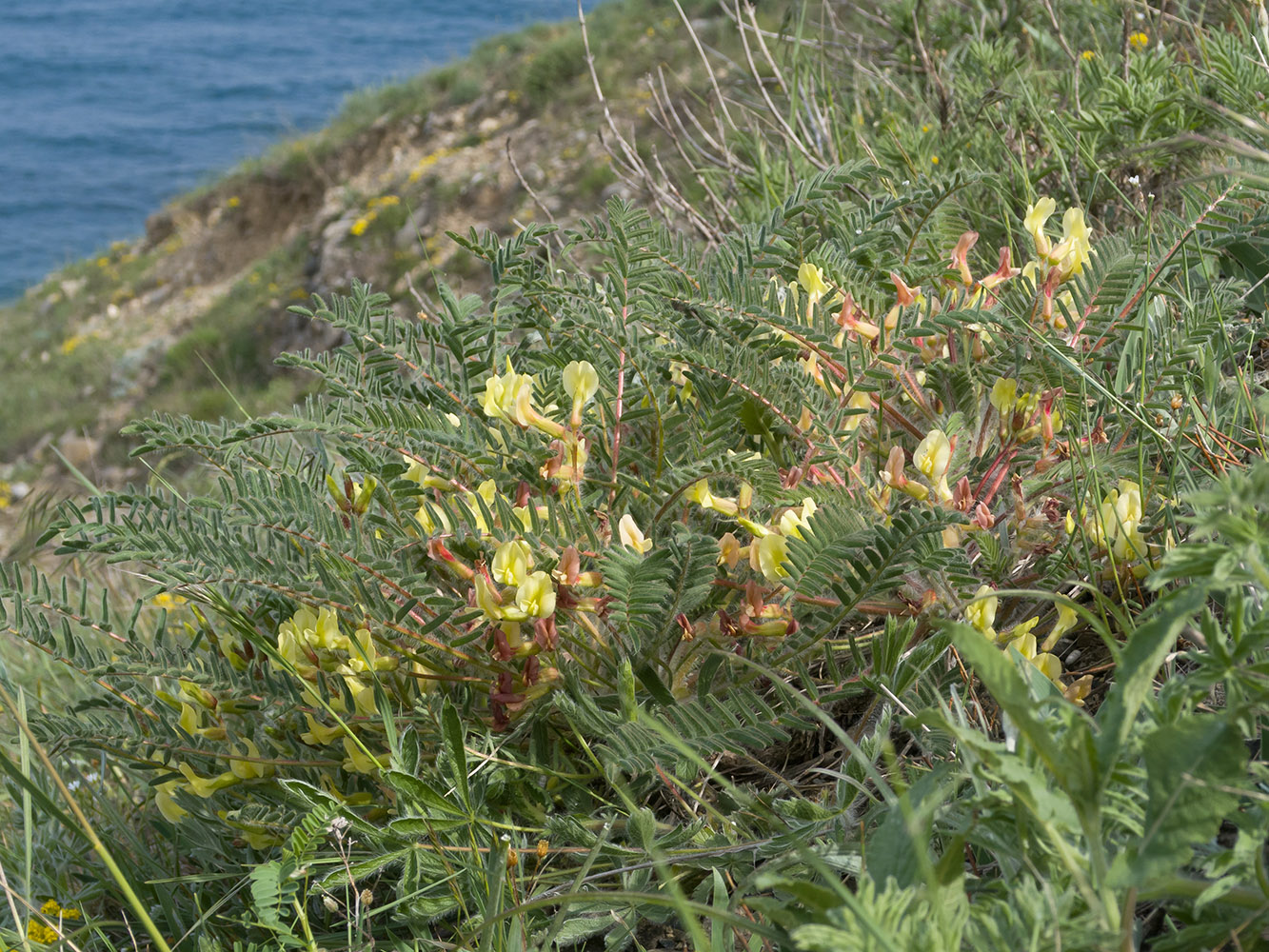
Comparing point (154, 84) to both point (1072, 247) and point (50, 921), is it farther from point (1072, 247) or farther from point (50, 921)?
point (1072, 247)

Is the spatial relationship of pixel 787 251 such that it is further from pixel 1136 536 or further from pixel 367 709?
pixel 367 709

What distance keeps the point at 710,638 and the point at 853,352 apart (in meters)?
0.35

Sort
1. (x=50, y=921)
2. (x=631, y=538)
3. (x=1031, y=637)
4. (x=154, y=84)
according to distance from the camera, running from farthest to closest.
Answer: (x=154, y=84) → (x=50, y=921) → (x=631, y=538) → (x=1031, y=637)

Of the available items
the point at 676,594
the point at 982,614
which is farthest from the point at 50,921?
the point at 982,614

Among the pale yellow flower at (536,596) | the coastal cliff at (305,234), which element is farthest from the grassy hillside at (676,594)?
the coastal cliff at (305,234)

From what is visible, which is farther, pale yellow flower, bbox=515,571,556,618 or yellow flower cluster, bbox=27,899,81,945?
yellow flower cluster, bbox=27,899,81,945

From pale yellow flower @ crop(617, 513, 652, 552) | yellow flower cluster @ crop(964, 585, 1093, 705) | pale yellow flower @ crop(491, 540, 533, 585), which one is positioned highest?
pale yellow flower @ crop(491, 540, 533, 585)

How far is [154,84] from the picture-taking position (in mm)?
24828

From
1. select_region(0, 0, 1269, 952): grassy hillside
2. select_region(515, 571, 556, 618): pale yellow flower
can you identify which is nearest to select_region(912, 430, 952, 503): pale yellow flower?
select_region(0, 0, 1269, 952): grassy hillside

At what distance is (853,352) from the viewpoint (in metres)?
1.10

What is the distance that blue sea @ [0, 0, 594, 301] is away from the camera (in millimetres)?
19250

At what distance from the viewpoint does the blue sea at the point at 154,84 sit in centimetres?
1925

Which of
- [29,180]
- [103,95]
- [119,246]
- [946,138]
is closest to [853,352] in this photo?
[946,138]

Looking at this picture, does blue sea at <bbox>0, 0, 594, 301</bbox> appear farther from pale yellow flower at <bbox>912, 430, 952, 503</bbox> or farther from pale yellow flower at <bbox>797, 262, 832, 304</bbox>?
pale yellow flower at <bbox>912, 430, 952, 503</bbox>
